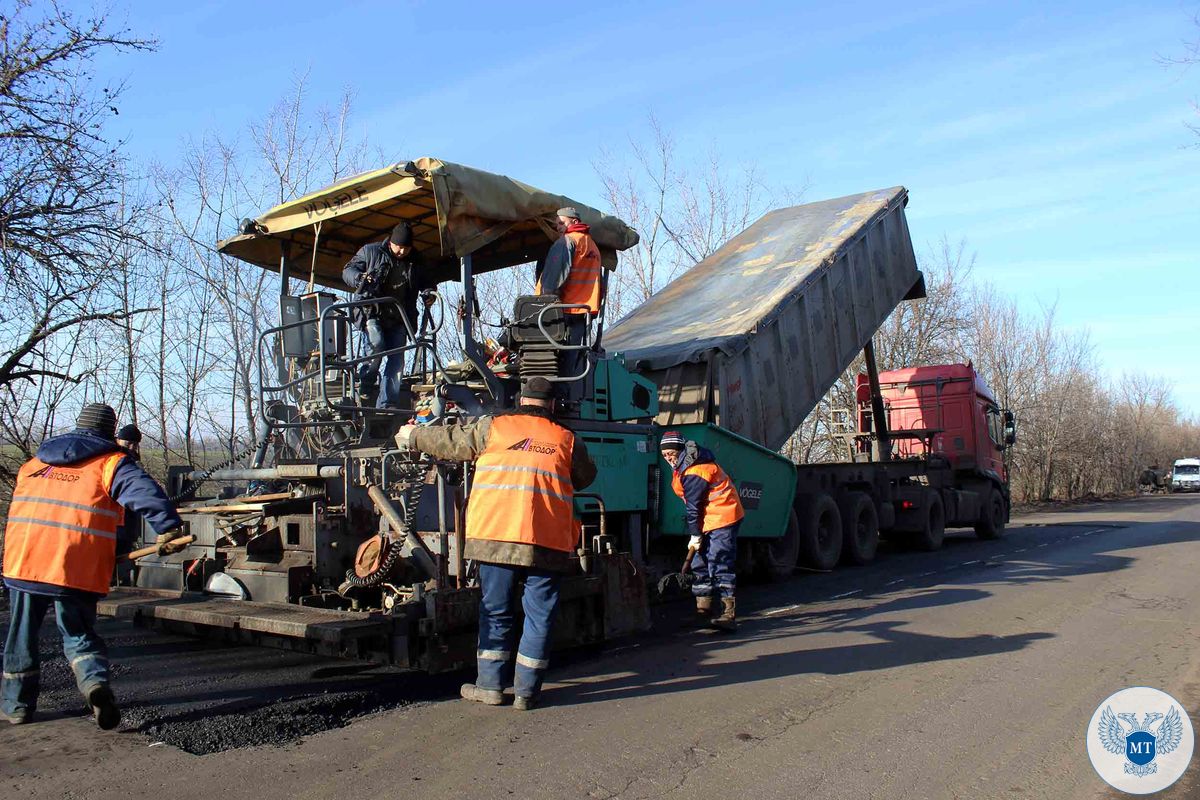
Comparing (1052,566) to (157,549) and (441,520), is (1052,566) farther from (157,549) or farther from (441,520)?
(157,549)

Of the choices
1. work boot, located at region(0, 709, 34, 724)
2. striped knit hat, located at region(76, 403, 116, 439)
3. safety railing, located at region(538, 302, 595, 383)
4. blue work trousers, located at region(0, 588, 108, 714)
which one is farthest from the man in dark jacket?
work boot, located at region(0, 709, 34, 724)

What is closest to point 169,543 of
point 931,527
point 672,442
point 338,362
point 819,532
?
point 338,362

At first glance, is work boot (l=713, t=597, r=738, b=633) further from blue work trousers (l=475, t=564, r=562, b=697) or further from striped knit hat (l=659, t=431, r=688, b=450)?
blue work trousers (l=475, t=564, r=562, b=697)

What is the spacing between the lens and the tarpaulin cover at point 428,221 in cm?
570

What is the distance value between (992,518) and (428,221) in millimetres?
12034

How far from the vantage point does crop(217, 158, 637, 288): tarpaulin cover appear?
5699 millimetres

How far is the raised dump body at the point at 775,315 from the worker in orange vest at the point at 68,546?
5117 millimetres

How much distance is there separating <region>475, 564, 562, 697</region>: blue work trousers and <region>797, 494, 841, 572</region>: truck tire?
6.23 metres

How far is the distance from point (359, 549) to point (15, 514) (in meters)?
1.73

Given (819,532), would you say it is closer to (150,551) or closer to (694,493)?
(694,493)

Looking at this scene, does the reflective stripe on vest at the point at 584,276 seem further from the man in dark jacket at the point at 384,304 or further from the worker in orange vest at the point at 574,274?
the man in dark jacket at the point at 384,304

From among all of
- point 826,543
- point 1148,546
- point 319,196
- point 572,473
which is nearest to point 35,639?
point 572,473

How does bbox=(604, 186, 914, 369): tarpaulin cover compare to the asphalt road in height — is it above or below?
above

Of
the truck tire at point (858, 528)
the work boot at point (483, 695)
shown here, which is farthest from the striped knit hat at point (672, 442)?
the truck tire at point (858, 528)
